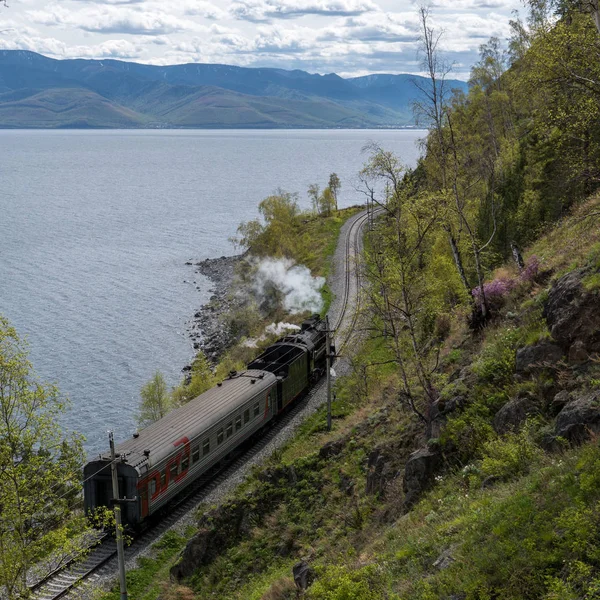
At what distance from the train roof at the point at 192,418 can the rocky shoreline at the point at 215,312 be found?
3150cm

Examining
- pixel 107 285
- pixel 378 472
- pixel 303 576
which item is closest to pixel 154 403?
pixel 378 472

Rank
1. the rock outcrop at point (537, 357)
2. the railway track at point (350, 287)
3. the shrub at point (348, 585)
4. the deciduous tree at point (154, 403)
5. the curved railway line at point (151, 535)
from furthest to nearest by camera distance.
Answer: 1. the deciduous tree at point (154, 403)
2. the railway track at point (350, 287)
3. the curved railway line at point (151, 535)
4. the rock outcrop at point (537, 357)
5. the shrub at point (348, 585)

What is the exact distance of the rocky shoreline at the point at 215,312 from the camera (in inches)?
2643

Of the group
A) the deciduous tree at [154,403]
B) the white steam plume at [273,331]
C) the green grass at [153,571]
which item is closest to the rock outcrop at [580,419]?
the green grass at [153,571]

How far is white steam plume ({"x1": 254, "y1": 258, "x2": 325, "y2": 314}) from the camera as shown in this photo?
6109cm

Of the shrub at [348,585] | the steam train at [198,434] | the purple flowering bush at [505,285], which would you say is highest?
the purple flowering bush at [505,285]

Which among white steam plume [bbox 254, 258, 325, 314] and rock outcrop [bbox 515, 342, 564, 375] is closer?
rock outcrop [bbox 515, 342, 564, 375]

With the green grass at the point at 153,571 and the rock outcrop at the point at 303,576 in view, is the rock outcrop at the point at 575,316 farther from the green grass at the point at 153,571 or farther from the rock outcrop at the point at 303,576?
the green grass at the point at 153,571

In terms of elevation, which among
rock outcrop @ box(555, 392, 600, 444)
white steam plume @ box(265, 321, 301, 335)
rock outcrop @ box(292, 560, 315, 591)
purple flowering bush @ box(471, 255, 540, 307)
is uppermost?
purple flowering bush @ box(471, 255, 540, 307)

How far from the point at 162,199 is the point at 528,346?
16065 cm

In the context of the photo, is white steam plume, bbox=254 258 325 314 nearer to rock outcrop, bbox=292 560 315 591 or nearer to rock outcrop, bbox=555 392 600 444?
rock outcrop, bbox=292 560 315 591

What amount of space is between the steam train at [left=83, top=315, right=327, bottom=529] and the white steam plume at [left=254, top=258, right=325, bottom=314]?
21270mm

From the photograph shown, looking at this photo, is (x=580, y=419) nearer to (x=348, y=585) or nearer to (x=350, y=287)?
(x=348, y=585)

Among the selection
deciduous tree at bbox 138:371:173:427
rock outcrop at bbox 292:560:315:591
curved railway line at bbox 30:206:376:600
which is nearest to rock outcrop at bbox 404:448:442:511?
rock outcrop at bbox 292:560:315:591
